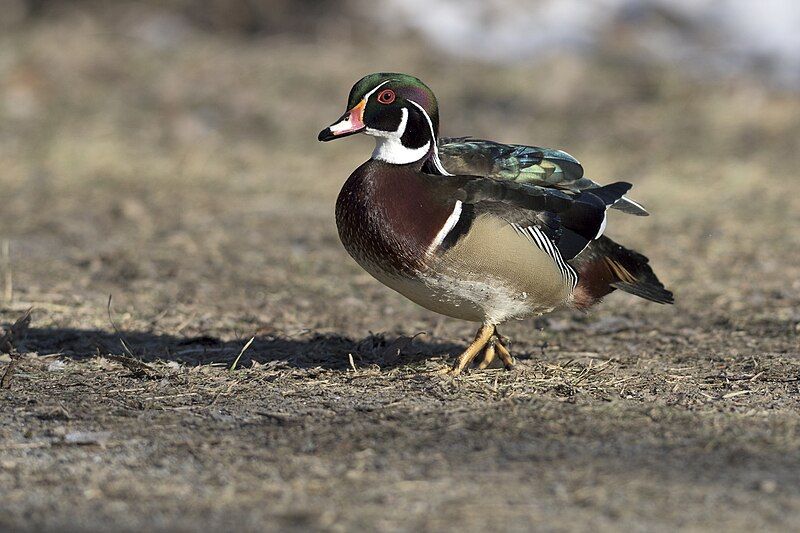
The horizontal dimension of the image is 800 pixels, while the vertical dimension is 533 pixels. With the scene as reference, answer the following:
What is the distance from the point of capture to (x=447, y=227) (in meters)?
3.93

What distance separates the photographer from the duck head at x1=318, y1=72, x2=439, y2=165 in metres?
4.05

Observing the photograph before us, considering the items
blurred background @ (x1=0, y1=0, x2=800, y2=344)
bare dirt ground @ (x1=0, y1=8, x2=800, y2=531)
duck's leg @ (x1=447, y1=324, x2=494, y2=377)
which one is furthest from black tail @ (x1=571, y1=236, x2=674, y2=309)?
blurred background @ (x1=0, y1=0, x2=800, y2=344)

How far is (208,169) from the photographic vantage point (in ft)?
28.8

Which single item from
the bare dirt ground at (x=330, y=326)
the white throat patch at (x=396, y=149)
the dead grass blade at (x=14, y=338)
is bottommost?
the dead grass blade at (x=14, y=338)

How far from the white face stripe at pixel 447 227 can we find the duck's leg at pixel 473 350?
454 mm

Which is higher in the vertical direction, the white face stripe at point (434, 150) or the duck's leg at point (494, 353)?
the white face stripe at point (434, 150)

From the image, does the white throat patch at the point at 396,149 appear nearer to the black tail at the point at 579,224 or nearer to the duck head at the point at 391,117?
the duck head at the point at 391,117

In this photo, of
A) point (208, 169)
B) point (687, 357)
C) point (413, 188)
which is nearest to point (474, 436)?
point (413, 188)

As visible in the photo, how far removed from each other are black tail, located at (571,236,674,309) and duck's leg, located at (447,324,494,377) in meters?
0.38

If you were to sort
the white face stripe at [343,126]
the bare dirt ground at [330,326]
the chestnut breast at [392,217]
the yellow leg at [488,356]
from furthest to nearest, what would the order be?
1. the yellow leg at [488,356]
2. the white face stripe at [343,126]
3. the chestnut breast at [392,217]
4. the bare dirt ground at [330,326]

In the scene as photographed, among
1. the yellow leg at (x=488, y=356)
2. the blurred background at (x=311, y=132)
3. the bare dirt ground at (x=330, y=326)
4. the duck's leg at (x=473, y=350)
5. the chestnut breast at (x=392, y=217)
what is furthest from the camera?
the blurred background at (x=311, y=132)

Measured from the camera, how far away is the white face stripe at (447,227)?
12.8 feet

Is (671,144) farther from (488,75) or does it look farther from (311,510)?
(311,510)

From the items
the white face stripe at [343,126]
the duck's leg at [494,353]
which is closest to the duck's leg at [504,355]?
the duck's leg at [494,353]
